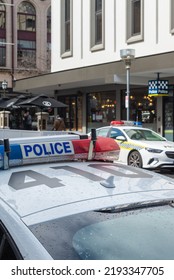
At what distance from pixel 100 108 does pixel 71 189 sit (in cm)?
2254

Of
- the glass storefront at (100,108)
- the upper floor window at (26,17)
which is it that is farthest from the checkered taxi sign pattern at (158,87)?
the upper floor window at (26,17)

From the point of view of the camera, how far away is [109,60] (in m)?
22.2

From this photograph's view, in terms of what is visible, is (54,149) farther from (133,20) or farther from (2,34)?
(2,34)

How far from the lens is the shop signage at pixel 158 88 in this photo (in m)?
19.1

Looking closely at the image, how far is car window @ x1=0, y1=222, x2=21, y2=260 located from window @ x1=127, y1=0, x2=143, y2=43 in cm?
1940

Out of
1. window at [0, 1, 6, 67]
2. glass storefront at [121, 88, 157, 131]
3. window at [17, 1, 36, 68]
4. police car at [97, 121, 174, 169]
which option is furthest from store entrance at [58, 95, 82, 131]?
window at [17, 1, 36, 68]

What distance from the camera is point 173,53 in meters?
16.8

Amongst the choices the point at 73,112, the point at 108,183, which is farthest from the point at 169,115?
the point at 108,183

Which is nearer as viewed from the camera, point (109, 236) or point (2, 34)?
point (109, 236)

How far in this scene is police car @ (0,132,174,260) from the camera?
1841 mm

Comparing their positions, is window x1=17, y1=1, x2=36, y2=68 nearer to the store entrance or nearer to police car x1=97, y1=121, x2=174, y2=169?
the store entrance

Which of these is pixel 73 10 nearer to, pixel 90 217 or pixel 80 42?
pixel 80 42

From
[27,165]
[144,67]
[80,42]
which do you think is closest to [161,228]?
[27,165]
